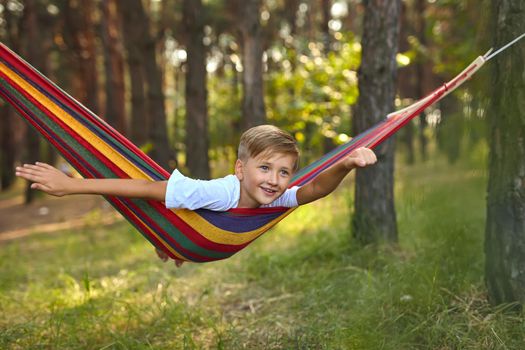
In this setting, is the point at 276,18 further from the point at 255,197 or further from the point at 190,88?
the point at 255,197

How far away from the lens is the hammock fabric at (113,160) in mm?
2119

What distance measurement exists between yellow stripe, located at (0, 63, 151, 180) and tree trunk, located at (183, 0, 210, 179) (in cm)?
445

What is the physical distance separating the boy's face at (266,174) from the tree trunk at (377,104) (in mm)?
1657

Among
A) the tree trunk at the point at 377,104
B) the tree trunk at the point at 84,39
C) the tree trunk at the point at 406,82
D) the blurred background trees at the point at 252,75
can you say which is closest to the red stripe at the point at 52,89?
the blurred background trees at the point at 252,75

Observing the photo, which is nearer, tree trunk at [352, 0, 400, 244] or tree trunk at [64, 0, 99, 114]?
tree trunk at [352, 0, 400, 244]

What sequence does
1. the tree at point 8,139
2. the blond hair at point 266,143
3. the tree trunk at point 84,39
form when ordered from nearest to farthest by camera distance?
the blond hair at point 266,143, the tree at point 8,139, the tree trunk at point 84,39

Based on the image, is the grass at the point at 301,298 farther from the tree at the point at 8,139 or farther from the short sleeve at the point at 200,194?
the tree at the point at 8,139

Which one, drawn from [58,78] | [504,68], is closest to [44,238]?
[504,68]

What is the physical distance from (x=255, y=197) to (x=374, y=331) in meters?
0.69

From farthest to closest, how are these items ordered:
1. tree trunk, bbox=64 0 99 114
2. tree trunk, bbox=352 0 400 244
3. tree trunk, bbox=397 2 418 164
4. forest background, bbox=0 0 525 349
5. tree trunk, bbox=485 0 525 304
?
1. tree trunk, bbox=64 0 99 114
2. tree trunk, bbox=397 2 418 164
3. tree trunk, bbox=352 0 400 244
4. forest background, bbox=0 0 525 349
5. tree trunk, bbox=485 0 525 304

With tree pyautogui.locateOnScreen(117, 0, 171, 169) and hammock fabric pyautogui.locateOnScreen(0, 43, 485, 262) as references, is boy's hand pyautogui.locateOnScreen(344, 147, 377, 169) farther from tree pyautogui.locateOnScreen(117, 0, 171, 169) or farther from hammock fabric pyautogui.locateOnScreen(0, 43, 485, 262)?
tree pyautogui.locateOnScreen(117, 0, 171, 169)

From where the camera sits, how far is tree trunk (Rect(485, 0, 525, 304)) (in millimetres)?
2256

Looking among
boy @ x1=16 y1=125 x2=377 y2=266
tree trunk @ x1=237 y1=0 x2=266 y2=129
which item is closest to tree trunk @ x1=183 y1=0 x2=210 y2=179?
tree trunk @ x1=237 y1=0 x2=266 y2=129

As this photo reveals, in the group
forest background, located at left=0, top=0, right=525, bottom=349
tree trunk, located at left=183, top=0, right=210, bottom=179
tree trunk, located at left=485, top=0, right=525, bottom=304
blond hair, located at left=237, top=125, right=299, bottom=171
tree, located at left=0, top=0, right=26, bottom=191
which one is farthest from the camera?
tree, located at left=0, top=0, right=26, bottom=191
